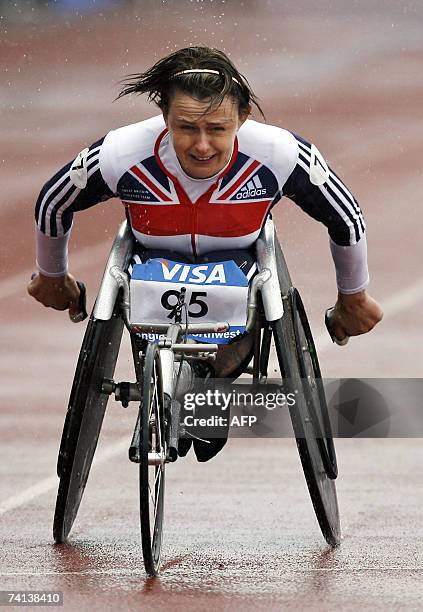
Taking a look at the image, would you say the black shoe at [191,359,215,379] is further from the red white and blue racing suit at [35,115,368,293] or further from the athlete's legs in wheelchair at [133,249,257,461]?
the red white and blue racing suit at [35,115,368,293]

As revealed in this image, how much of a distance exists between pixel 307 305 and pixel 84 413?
19.5ft

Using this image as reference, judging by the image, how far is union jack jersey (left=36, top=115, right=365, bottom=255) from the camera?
580 centimetres

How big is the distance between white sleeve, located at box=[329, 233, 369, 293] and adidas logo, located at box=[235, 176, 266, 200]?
52cm

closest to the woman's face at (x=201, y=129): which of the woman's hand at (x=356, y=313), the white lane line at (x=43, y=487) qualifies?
the woman's hand at (x=356, y=313)

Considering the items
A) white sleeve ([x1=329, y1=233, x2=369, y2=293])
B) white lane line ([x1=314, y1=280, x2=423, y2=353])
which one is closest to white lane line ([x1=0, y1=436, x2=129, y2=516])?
white sleeve ([x1=329, y1=233, x2=369, y2=293])

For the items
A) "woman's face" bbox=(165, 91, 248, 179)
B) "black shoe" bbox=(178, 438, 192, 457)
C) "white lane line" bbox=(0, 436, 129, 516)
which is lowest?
"white lane line" bbox=(0, 436, 129, 516)

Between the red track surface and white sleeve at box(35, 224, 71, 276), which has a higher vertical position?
white sleeve at box(35, 224, 71, 276)

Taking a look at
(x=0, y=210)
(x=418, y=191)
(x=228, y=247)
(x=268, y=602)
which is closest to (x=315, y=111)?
(x=418, y=191)

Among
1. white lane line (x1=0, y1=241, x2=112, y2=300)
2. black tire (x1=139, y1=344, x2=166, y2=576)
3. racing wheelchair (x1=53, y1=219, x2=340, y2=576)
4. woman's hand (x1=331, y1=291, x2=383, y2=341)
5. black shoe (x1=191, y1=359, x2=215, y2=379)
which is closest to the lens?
black tire (x1=139, y1=344, x2=166, y2=576)

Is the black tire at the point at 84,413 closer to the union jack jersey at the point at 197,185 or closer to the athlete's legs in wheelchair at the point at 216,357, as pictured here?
the athlete's legs in wheelchair at the point at 216,357

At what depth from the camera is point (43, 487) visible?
25.0 ft

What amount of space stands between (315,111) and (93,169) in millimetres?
9439
